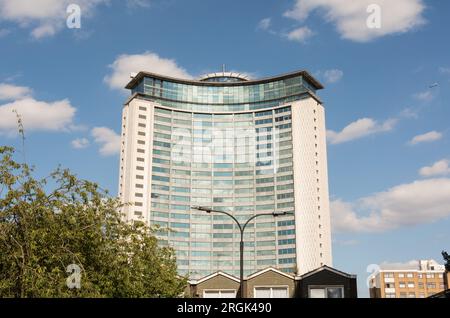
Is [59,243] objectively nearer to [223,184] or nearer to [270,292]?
[270,292]

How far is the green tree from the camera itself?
21.6m

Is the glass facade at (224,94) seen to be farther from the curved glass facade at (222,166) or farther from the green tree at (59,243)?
the green tree at (59,243)

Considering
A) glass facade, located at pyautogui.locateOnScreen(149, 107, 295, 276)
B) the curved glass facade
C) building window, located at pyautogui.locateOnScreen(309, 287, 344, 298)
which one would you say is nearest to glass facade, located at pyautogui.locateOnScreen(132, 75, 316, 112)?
the curved glass facade

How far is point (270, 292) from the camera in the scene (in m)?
66.1

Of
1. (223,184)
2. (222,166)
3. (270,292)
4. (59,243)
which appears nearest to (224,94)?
(222,166)

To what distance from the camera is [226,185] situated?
170 metres

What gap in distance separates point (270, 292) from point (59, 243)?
1815 inches

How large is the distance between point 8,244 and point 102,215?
5.29 meters

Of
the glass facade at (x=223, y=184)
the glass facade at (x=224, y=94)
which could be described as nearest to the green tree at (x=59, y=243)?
the glass facade at (x=223, y=184)

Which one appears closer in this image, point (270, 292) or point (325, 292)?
point (325, 292)

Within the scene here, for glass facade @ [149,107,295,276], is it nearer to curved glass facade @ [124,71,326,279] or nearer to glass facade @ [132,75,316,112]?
curved glass facade @ [124,71,326,279]

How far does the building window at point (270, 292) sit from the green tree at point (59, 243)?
40035 mm
